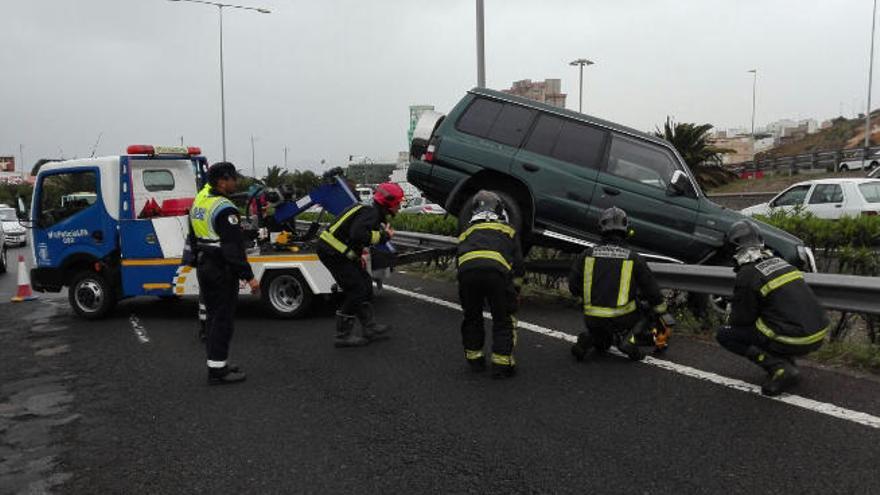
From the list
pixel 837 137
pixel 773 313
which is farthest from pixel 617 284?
pixel 837 137

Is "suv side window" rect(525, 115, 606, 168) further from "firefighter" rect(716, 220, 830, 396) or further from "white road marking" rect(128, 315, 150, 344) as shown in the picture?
"white road marking" rect(128, 315, 150, 344)

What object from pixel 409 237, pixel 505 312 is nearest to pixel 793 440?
pixel 505 312

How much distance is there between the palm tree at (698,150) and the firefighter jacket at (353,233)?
766 inches

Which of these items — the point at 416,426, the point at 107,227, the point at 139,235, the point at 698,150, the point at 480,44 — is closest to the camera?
the point at 416,426

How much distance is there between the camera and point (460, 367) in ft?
19.0

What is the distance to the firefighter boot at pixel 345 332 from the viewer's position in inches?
264

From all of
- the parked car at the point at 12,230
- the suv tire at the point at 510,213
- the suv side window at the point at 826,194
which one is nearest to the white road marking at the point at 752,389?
the suv tire at the point at 510,213

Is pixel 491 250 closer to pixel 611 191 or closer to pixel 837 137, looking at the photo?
pixel 611 191

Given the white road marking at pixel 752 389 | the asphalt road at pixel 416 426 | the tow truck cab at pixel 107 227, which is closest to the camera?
the asphalt road at pixel 416 426

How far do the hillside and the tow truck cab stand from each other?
226 ft

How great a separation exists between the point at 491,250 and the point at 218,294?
232cm

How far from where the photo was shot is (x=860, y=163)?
106 feet

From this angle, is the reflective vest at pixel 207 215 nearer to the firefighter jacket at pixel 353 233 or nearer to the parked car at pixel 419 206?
the firefighter jacket at pixel 353 233

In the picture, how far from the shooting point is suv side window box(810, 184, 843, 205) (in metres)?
14.4
